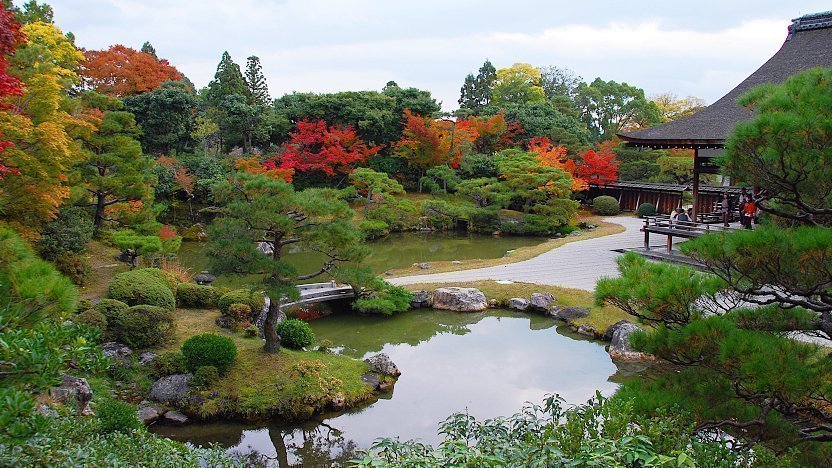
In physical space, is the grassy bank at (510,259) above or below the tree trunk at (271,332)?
below

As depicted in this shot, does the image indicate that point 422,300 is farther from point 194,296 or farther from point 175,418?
point 175,418

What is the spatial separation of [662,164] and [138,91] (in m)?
21.5

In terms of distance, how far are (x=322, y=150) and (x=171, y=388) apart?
1596 centimetres

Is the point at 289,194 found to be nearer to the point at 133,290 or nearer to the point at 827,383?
the point at 133,290

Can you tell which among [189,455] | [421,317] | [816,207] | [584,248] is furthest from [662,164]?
[189,455]

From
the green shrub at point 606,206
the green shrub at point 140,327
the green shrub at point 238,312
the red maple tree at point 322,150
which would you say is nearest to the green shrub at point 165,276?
the green shrub at point 238,312

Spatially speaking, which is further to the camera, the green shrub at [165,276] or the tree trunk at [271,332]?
the green shrub at [165,276]

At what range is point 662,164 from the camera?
25.1 metres

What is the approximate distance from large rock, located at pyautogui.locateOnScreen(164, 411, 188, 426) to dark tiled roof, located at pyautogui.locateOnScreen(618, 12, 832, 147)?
9.72 metres

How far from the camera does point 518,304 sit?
432 inches

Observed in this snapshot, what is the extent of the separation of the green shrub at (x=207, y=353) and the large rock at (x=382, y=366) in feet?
6.11

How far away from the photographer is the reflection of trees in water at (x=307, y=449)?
586 centimetres

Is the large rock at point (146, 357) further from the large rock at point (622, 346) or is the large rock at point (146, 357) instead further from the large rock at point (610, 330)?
the large rock at point (610, 330)

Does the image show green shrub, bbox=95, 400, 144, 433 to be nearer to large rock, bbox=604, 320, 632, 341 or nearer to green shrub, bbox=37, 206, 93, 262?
green shrub, bbox=37, 206, 93, 262
